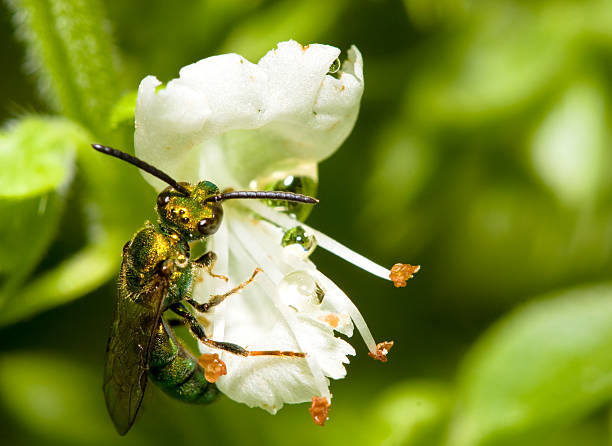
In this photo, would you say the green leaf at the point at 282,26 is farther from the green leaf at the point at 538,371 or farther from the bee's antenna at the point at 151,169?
the green leaf at the point at 538,371

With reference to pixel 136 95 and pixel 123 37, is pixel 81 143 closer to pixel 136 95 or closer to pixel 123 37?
pixel 136 95

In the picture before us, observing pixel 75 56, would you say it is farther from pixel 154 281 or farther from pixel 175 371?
pixel 175 371

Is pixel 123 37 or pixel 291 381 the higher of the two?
pixel 123 37


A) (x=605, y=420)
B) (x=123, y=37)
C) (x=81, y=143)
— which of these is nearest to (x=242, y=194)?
(x=81, y=143)

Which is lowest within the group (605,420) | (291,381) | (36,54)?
(291,381)

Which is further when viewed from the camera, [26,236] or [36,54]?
[36,54]

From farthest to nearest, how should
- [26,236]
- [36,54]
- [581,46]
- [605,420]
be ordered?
1. [605,420]
2. [581,46]
3. [36,54]
4. [26,236]

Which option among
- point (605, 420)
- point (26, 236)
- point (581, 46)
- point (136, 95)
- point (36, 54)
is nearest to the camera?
point (136, 95)
